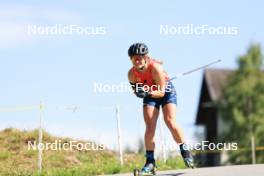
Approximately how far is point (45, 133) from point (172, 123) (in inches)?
310

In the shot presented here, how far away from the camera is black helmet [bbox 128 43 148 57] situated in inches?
452

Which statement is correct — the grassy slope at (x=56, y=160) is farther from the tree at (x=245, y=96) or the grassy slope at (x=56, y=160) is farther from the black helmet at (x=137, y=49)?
the tree at (x=245, y=96)

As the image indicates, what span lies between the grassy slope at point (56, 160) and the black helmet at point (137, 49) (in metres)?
3.75

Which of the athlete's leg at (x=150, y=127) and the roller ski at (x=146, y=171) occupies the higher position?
the athlete's leg at (x=150, y=127)

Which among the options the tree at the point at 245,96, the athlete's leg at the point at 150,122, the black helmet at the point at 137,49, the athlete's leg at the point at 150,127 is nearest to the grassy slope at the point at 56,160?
the athlete's leg at the point at 150,127

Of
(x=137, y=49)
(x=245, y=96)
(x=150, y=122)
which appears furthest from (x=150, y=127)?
(x=245, y=96)

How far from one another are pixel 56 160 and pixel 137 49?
6618 mm

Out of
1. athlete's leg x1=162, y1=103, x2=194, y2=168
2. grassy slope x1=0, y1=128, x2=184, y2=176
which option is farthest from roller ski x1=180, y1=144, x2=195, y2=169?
grassy slope x1=0, y1=128, x2=184, y2=176

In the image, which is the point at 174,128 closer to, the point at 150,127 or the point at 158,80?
the point at 150,127

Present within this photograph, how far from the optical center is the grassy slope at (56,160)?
49.8ft

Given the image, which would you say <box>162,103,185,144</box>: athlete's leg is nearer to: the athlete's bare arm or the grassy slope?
the athlete's bare arm

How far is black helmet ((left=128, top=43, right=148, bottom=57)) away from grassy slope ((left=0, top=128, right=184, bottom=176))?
148 inches

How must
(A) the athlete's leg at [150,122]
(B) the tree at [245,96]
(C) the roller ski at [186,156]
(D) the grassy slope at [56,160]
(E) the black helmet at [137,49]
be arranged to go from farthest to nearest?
(B) the tree at [245,96] → (D) the grassy slope at [56,160] → (C) the roller ski at [186,156] → (A) the athlete's leg at [150,122] → (E) the black helmet at [137,49]

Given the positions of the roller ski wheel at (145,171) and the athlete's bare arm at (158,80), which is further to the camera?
the roller ski wheel at (145,171)
